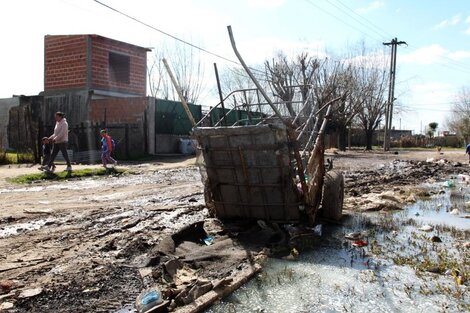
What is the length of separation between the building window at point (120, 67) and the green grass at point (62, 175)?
410 inches

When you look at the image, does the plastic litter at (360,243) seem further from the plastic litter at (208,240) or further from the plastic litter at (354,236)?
the plastic litter at (208,240)

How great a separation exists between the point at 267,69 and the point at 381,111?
1609 cm

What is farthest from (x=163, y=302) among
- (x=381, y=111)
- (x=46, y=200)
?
(x=381, y=111)

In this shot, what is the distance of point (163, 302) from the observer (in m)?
3.73

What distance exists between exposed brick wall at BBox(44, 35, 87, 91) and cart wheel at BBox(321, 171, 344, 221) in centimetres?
1751

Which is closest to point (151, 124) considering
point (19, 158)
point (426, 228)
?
point (19, 158)

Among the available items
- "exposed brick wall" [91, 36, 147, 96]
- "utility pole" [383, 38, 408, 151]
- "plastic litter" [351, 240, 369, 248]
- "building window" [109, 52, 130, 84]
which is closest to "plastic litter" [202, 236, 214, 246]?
"plastic litter" [351, 240, 369, 248]

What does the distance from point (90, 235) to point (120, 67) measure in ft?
63.3

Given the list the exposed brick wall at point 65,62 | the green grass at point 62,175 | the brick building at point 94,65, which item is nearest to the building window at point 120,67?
the brick building at point 94,65

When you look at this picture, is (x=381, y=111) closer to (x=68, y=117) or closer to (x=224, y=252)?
(x=68, y=117)

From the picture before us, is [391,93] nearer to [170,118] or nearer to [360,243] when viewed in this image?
[170,118]

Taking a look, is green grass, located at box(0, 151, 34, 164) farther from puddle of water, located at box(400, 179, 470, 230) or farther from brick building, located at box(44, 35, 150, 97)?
puddle of water, located at box(400, 179, 470, 230)

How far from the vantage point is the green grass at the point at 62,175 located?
38.5 ft

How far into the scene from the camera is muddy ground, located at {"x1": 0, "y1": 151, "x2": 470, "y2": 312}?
13.2ft
